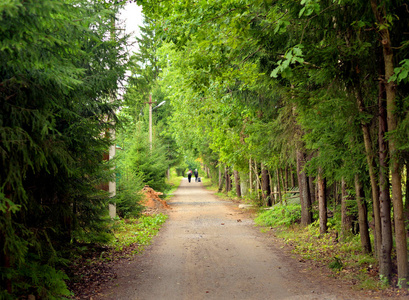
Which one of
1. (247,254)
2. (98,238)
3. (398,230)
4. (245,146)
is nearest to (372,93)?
(398,230)

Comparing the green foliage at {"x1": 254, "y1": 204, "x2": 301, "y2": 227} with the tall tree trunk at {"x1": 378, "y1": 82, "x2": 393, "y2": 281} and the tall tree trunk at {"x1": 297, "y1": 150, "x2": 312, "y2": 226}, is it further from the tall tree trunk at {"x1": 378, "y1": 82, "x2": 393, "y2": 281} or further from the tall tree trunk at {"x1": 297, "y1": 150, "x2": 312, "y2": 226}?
the tall tree trunk at {"x1": 378, "y1": 82, "x2": 393, "y2": 281}

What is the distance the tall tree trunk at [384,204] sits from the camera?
6.21 m

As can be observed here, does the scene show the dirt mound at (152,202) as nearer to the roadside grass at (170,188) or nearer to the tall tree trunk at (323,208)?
the roadside grass at (170,188)

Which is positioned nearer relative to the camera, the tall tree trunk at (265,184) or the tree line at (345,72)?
the tree line at (345,72)

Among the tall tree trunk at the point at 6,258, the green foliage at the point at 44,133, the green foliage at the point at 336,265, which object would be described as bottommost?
the green foliage at the point at 336,265

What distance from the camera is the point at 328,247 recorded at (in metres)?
9.60

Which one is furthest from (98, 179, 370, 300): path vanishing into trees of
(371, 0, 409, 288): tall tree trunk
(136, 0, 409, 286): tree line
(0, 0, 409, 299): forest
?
(136, 0, 409, 286): tree line

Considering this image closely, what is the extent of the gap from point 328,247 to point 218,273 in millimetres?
3461

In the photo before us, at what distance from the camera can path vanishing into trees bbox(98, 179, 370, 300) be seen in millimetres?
6266

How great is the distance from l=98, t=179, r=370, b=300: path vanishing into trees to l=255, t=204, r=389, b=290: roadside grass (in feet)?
1.40

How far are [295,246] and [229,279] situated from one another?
3.69 metres

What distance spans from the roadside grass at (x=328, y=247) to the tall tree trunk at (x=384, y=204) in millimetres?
325

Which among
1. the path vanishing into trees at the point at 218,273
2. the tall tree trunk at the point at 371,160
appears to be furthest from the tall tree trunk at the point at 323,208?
the tall tree trunk at the point at 371,160

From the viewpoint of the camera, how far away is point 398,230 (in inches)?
235
